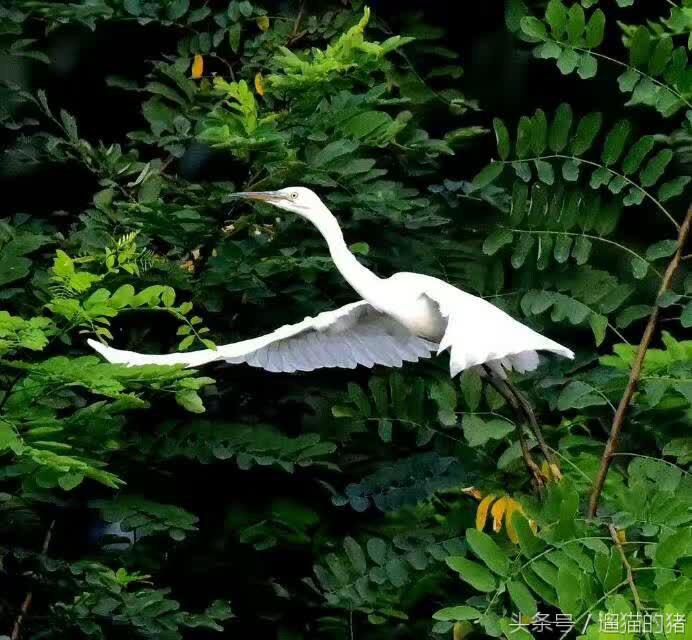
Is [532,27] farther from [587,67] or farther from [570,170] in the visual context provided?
[570,170]

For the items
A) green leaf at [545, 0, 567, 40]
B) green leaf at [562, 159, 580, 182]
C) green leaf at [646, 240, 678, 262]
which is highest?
green leaf at [545, 0, 567, 40]

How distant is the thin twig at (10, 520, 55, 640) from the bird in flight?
528mm

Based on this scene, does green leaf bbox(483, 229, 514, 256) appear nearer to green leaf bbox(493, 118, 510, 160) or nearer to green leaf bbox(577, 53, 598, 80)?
green leaf bbox(493, 118, 510, 160)

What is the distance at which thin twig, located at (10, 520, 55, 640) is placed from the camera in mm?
3106

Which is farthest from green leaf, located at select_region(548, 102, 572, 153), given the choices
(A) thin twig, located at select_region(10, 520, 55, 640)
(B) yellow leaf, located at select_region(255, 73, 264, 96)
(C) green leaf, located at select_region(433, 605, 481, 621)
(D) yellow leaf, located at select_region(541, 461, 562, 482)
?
(A) thin twig, located at select_region(10, 520, 55, 640)

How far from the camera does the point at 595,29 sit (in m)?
3.18

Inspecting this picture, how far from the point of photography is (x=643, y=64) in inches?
126

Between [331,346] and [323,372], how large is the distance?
30 cm

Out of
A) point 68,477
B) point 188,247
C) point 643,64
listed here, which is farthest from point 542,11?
point 68,477

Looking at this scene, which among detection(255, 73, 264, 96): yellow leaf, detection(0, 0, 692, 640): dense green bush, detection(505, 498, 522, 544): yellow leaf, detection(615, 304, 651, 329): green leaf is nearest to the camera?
detection(0, 0, 692, 640): dense green bush

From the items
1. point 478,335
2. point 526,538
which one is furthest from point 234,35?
point 526,538

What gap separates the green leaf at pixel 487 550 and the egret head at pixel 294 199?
2.87 ft

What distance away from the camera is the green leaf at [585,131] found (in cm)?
324

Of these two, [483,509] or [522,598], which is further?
[483,509]
